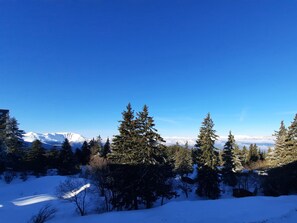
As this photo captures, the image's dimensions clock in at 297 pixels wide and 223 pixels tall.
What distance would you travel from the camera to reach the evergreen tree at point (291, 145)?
1183 inches

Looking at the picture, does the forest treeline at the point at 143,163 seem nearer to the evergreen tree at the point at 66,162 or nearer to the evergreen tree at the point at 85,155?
the evergreen tree at the point at 66,162

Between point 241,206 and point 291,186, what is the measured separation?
1301 centimetres

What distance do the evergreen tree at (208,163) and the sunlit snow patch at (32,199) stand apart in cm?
2245

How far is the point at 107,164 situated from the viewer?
80.8 ft

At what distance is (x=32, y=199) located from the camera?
90.6ft

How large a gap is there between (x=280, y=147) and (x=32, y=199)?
4118 cm

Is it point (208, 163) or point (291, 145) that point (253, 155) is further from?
point (208, 163)

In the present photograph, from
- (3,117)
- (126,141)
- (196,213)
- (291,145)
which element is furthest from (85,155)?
(291,145)

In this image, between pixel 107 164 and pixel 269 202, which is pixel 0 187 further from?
pixel 269 202

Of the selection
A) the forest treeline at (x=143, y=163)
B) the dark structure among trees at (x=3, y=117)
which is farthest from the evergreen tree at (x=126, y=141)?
the dark structure among trees at (x=3, y=117)

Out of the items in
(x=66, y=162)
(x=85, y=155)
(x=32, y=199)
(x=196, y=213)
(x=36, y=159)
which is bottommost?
(x=32, y=199)

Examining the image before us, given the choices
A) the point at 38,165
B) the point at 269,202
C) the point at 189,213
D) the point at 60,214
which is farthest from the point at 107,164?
the point at 38,165

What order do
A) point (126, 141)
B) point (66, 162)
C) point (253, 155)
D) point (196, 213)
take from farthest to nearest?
point (253, 155) → point (66, 162) → point (126, 141) → point (196, 213)

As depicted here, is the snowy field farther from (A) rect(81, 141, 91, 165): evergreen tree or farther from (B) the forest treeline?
(A) rect(81, 141, 91, 165): evergreen tree
